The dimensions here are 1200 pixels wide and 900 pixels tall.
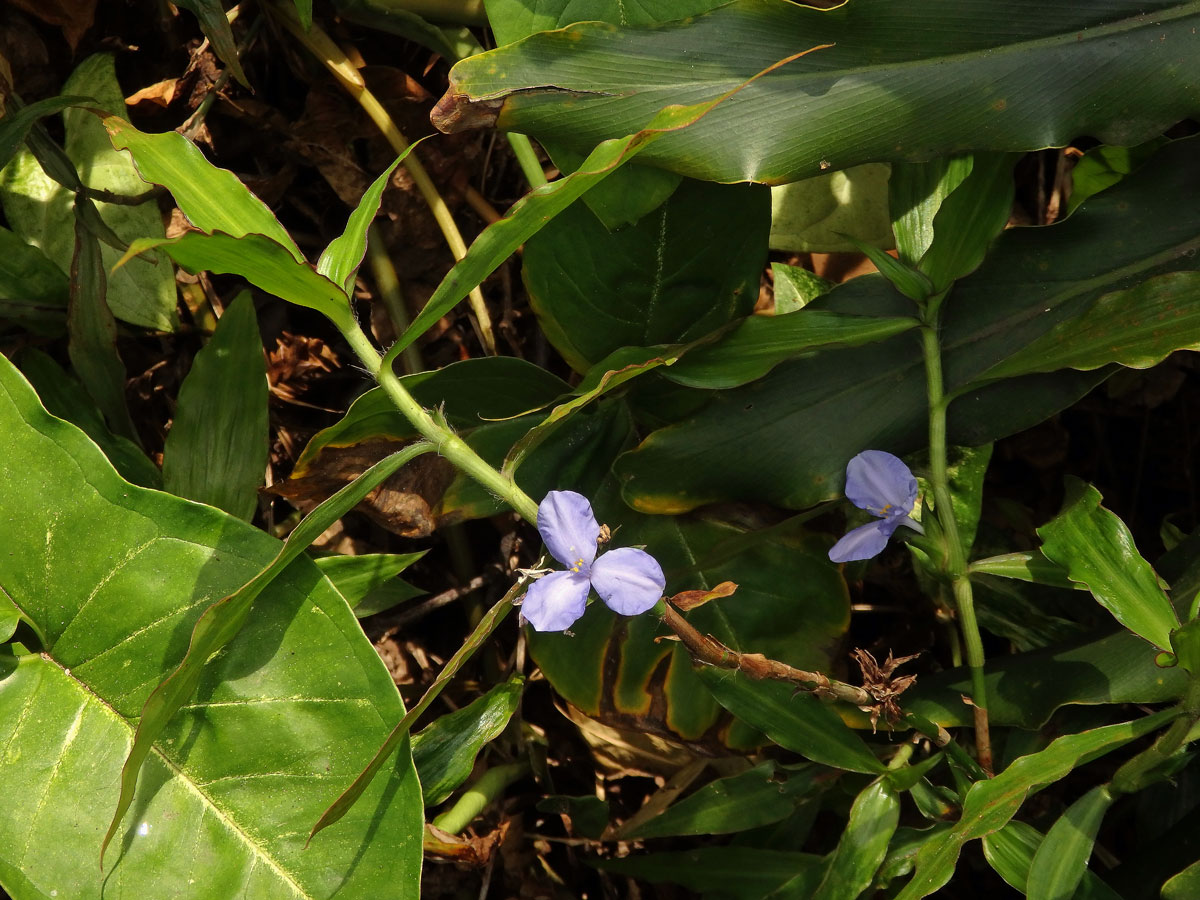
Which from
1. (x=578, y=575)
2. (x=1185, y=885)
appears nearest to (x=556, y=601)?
(x=578, y=575)

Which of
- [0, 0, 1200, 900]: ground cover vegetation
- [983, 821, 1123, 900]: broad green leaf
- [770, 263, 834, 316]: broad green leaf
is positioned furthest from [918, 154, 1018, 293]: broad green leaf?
[983, 821, 1123, 900]: broad green leaf

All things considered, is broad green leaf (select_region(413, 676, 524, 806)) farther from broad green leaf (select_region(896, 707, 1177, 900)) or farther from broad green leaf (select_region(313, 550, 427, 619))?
broad green leaf (select_region(896, 707, 1177, 900))

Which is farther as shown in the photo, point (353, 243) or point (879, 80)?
point (879, 80)

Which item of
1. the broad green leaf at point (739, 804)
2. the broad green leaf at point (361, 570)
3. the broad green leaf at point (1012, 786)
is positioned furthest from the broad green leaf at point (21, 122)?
the broad green leaf at point (1012, 786)

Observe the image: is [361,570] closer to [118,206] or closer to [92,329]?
[92,329]

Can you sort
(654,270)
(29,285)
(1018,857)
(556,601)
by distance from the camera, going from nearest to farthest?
1. (556,601)
2. (1018,857)
3. (654,270)
4. (29,285)

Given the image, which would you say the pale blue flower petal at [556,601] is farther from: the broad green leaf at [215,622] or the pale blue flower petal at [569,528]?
the broad green leaf at [215,622]
